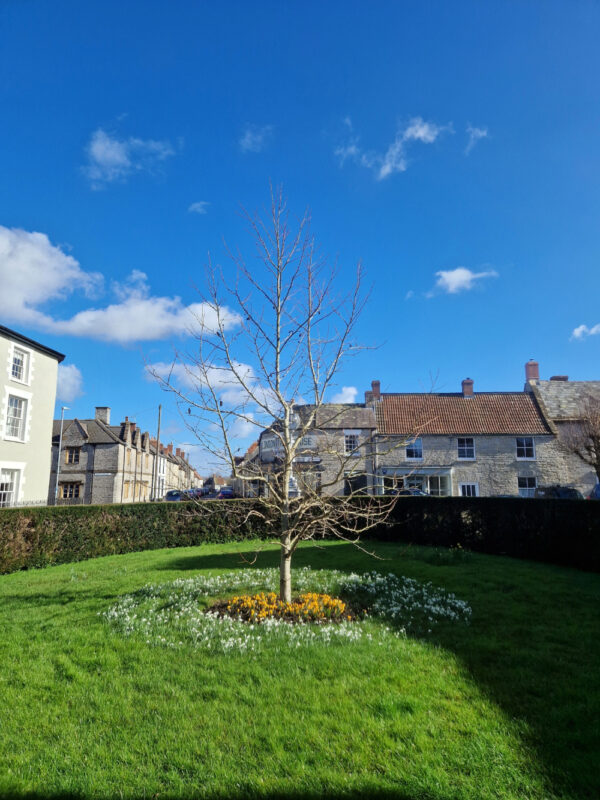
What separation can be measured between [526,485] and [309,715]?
3464cm

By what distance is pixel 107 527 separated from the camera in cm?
1711

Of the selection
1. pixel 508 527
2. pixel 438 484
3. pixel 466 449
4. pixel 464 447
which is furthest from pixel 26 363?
pixel 466 449

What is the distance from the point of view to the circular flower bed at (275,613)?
644 centimetres

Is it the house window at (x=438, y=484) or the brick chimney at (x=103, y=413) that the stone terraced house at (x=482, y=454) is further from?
the brick chimney at (x=103, y=413)

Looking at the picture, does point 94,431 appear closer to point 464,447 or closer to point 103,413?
point 103,413

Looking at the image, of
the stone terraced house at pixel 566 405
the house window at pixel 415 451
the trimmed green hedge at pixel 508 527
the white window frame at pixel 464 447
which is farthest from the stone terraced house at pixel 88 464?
the stone terraced house at pixel 566 405

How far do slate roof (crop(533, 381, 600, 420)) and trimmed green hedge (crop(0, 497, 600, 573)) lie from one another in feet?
80.0

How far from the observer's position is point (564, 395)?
37875 millimetres

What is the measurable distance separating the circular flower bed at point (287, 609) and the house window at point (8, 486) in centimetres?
1970

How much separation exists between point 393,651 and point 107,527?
14013mm

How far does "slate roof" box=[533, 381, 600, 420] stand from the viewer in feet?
119

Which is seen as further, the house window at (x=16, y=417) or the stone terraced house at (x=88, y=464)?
the stone terraced house at (x=88, y=464)

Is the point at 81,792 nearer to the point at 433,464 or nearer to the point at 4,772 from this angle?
the point at 4,772

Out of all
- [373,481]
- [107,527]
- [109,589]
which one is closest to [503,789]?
[109,589]
